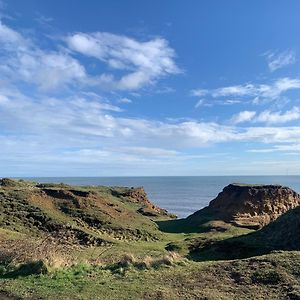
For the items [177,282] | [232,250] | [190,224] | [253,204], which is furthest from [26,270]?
[253,204]

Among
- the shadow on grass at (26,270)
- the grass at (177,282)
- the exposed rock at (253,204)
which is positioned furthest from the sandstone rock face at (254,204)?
the shadow on grass at (26,270)

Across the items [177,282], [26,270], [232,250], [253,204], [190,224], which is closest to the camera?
[177,282]

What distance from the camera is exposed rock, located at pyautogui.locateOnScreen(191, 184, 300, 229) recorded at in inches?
2290

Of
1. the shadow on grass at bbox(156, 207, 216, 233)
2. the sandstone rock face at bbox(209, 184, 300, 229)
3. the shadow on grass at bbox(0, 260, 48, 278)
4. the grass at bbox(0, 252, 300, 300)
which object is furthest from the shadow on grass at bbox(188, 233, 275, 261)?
the sandstone rock face at bbox(209, 184, 300, 229)

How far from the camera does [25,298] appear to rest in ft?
40.0

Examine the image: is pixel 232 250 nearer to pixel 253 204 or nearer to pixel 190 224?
pixel 190 224

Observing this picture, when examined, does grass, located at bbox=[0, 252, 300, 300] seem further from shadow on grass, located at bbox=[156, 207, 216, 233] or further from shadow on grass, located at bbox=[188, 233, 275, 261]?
shadow on grass, located at bbox=[156, 207, 216, 233]

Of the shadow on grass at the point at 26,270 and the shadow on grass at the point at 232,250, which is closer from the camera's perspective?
the shadow on grass at the point at 26,270

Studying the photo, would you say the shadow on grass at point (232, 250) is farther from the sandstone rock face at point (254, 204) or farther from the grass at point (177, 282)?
the sandstone rock face at point (254, 204)

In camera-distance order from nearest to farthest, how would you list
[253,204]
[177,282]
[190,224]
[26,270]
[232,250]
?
[177,282] < [26,270] < [232,250] < [190,224] < [253,204]

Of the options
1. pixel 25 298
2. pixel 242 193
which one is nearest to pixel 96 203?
pixel 242 193

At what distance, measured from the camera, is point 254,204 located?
195ft

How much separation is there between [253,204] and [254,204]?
0.53ft

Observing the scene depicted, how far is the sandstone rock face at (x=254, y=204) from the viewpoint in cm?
5817
